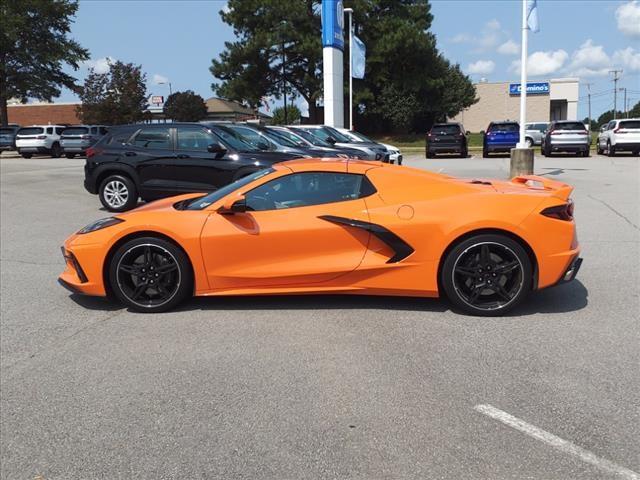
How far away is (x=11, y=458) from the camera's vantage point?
317 centimetres

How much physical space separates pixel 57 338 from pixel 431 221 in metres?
3.21

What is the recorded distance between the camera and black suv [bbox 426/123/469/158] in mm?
29562

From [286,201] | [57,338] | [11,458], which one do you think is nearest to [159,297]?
[57,338]

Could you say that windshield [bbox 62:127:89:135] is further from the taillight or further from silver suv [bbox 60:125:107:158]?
the taillight

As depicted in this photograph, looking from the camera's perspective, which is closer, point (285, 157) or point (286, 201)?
point (286, 201)

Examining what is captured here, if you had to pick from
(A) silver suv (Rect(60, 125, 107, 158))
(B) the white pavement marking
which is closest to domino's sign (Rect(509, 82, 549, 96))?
(A) silver suv (Rect(60, 125, 107, 158))

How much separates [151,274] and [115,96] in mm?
56817

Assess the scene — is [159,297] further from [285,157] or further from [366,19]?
[366,19]

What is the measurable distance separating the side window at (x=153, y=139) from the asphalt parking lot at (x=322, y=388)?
5.63 metres

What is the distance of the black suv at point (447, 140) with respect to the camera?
29.6 meters

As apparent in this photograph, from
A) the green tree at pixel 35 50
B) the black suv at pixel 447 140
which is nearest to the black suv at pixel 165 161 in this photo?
the black suv at pixel 447 140

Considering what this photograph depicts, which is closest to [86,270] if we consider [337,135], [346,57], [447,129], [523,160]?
[523,160]

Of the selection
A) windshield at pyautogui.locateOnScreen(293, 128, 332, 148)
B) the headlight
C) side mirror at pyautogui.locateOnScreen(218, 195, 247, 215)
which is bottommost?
the headlight

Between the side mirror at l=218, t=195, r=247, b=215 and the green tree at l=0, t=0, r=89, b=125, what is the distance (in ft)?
162
